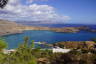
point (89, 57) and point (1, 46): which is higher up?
point (1, 46)

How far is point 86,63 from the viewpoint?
476 inches

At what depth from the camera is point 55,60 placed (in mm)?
13406

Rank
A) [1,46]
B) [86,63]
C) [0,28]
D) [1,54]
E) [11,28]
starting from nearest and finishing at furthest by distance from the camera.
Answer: [1,46] < [1,54] < [86,63] < [0,28] < [11,28]

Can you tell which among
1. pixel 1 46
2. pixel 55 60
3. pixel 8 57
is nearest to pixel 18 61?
pixel 8 57

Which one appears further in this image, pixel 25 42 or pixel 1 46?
pixel 25 42

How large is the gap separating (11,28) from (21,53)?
83.8 meters

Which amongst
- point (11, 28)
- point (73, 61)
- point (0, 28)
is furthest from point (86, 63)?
point (11, 28)

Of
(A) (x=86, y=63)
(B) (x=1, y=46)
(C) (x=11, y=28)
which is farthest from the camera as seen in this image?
(C) (x=11, y=28)


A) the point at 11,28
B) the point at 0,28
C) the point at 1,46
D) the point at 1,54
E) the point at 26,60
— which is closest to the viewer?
the point at 1,46

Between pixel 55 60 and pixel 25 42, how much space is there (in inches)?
300

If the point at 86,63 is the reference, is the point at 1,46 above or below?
above

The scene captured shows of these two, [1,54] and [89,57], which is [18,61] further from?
[89,57]

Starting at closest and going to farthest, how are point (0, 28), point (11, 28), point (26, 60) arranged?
point (26, 60)
point (0, 28)
point (11, 28)

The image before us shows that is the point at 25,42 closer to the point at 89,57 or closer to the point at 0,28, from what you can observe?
the point at 89,57
